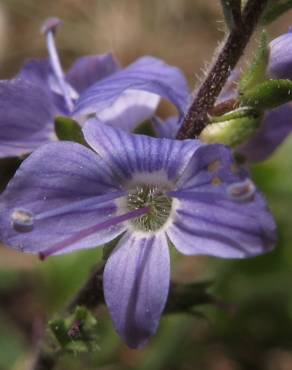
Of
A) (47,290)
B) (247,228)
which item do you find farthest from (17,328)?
(247,228)

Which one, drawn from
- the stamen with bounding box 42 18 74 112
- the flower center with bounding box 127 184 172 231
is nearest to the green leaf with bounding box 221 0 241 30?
the flower center with bounding box 127 184 172 231

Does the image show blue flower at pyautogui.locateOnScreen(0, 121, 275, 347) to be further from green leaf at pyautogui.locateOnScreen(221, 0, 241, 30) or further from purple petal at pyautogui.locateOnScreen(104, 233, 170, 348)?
green leaf at pyautogui.locateOnScreen(221, 0, 241, 30)

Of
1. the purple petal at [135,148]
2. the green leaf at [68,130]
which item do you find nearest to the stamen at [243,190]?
the purple petal at [135,148]

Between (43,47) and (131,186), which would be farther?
(43,47)

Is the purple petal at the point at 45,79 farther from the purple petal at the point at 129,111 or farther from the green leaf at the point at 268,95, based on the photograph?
the green leaf at the point at 268,95

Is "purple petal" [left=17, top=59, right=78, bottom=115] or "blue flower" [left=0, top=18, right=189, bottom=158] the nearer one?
"blue flower" [left=0, top=18, right=189, bottom=158]

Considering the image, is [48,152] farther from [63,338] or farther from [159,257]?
[63,338]
